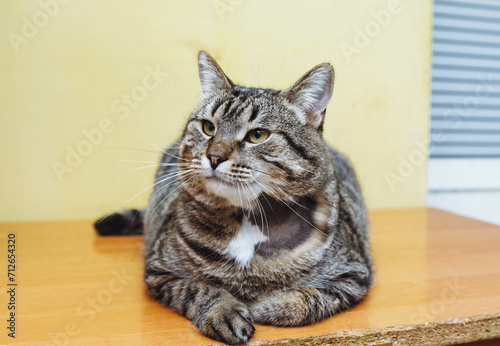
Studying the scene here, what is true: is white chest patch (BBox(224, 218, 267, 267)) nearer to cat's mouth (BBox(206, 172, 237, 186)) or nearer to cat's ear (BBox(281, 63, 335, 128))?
cat's mouth (BBox(206, 172, 237, 186))

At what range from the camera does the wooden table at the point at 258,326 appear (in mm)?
858

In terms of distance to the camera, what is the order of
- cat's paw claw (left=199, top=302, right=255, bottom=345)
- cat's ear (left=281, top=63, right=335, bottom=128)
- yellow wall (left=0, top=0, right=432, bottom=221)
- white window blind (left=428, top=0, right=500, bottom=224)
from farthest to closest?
1. white window blind (left=428, top=0, right=500, bottom=224)
2. yellow wall (left=0, top=0, right=432, bottom=221)
3. cat's ear (left=281, top=63, right=335, bottom=128)
4. cat's paw claw (left=199, top=302, right=255, bottom=345)

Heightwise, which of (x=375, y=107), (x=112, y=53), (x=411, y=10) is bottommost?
(x=375, y=107)

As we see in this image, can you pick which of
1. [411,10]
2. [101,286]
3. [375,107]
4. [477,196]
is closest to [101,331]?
[101,286]

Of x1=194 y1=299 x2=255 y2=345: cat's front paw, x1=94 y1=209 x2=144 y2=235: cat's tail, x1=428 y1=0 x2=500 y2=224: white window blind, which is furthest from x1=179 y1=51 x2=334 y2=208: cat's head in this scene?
x1=428 y1=0 x2=500 y2=224: white window blind

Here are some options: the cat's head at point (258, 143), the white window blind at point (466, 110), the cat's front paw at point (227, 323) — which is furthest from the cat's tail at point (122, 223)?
the white window blind at point (466, 110)

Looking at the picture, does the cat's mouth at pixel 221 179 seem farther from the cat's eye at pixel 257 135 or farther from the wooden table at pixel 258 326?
the wooden table at pixel 258 326

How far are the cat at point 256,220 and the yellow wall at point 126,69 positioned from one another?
2.18ft

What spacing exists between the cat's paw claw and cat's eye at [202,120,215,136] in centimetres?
34

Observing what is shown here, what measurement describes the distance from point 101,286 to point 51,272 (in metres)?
0.21

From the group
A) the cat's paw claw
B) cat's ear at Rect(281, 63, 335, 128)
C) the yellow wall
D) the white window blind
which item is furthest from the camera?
the white window blind

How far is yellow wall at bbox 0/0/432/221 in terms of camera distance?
1640 mm

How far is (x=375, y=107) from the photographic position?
1913 millimetres

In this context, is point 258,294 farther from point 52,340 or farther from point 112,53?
point 112,53
